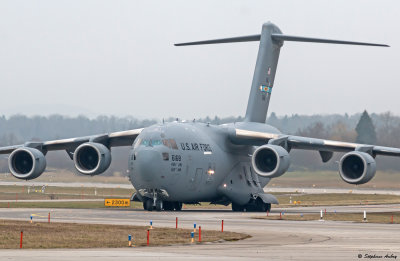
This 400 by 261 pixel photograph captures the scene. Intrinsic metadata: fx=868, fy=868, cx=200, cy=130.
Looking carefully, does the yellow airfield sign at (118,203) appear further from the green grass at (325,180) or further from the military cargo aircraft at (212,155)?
the green grass at (325,180)

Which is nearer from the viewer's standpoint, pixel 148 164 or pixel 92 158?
pixel 148 164

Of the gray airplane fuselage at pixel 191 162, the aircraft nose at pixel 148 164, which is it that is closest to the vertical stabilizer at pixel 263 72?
the gray airplane fuselage at pixel 191 162

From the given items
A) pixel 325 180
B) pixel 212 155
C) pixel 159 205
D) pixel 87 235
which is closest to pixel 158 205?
pixel 159 205

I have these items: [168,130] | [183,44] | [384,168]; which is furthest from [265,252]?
[384,168]

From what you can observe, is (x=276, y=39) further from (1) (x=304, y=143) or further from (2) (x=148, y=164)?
(2) (x=148, y=164)

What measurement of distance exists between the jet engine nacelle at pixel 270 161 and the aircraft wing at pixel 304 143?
1207 millimetres

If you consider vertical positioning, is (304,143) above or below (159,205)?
above

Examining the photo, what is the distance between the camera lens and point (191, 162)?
4234 centimetres

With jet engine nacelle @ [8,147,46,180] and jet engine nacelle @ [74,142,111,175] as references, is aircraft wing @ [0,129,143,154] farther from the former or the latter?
jet engine nacelle @ [74,142,111,175]

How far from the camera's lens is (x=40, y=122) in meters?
132

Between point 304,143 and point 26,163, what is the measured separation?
14.0 meters

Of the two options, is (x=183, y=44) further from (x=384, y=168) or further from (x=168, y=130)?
(x=384, y=168)

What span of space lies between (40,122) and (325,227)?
104 meters

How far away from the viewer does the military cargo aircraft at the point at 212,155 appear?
4091cm
